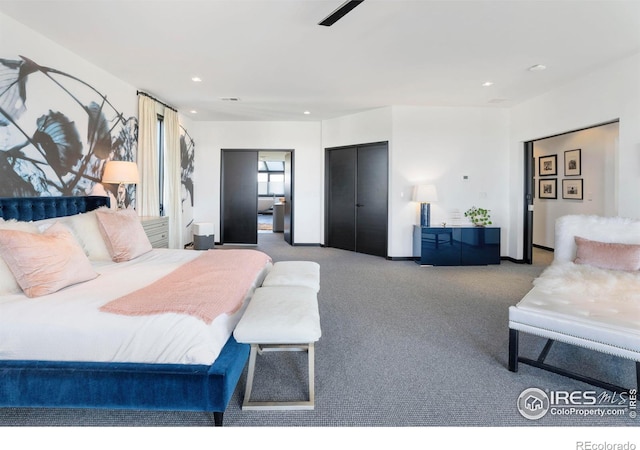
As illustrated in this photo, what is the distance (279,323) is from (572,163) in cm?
698

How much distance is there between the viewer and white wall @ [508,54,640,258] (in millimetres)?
3711

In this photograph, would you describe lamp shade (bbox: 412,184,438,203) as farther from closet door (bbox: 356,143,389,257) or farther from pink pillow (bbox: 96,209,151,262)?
pink pillow (bbox: 96,209,151,262)

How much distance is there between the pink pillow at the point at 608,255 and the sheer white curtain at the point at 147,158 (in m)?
5.46

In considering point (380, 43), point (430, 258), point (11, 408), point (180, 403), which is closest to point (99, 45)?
point (380, 43)

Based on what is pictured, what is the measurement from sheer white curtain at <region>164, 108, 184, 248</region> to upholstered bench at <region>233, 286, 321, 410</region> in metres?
A: 4.52

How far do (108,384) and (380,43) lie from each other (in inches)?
141

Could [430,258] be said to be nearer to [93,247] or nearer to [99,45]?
[93,247]

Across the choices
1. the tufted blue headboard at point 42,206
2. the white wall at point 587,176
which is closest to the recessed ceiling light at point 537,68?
the white wall at point 587,176

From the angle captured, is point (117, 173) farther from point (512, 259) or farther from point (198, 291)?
point (512, 259)

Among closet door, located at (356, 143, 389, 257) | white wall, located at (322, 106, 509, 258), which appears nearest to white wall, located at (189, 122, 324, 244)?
closet door, located at (356, 143, 389, 257)

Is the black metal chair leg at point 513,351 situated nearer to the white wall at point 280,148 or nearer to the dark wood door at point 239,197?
the white wall at point 280,148

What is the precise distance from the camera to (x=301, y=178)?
732 cm

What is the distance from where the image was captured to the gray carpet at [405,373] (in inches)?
68.2
